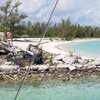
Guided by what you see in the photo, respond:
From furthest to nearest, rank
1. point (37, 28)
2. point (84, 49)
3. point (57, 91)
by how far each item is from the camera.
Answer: point (37, 28), point (84, 49), point (57, 91)

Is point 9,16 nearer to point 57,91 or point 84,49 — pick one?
point 84,49

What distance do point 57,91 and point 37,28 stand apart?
1745 inches

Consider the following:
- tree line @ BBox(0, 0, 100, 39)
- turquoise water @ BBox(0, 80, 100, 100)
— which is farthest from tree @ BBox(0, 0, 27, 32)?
turquoise water @ BBox(0, 80, 100, 100)

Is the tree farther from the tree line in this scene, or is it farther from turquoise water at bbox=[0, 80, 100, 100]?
turquoise water at bbox=[0, 80, 100, 100]

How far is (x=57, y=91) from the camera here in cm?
1323

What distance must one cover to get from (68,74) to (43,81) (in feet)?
5.83

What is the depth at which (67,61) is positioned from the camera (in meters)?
19.4

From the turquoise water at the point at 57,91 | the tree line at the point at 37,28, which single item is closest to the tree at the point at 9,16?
the tree line at the point at 37,28

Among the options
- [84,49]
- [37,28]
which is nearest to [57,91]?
[84,49]

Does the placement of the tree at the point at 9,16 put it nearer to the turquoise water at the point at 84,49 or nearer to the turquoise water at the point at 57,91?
the turquoise water at the point at 84,49

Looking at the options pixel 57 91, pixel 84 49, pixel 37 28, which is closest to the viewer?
pixel 57 91

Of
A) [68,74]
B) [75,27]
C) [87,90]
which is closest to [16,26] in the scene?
[75,27]

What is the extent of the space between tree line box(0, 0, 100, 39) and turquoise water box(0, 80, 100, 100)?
10.9m

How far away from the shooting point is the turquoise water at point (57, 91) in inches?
481
